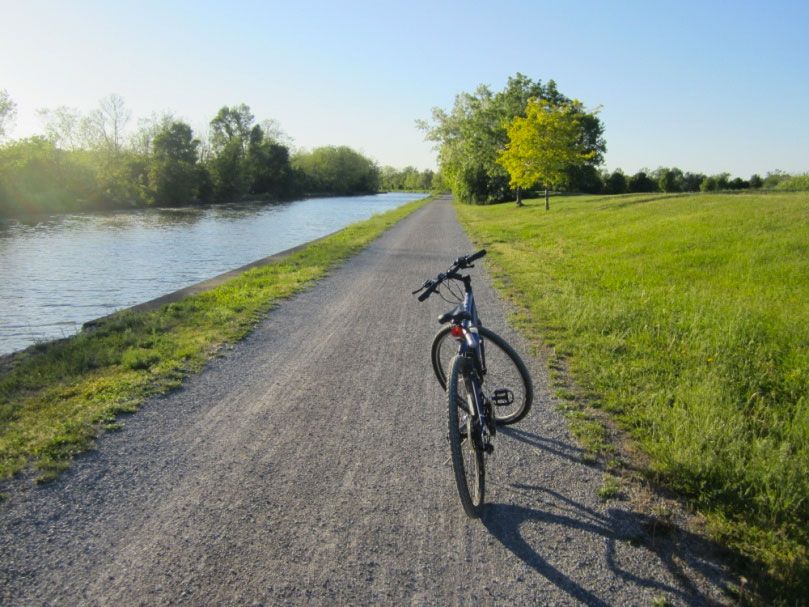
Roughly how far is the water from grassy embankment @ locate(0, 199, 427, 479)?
1.81 meters

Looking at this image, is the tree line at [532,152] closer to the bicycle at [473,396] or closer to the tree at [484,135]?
the tree at [484,135]

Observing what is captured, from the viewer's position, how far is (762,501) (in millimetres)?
3182

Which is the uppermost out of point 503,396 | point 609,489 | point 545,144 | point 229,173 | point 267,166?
point 267,166

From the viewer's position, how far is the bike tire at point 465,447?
3055mm

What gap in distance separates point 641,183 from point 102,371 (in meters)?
64.7

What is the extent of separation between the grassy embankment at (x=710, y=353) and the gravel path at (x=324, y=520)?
525 mm

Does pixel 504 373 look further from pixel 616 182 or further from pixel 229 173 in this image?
pixel 229 173

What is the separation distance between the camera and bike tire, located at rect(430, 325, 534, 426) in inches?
158

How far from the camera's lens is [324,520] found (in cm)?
320

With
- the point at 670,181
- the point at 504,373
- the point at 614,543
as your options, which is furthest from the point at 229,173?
the point at 614,543

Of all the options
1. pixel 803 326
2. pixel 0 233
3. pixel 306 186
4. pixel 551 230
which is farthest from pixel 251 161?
pixel 803 326

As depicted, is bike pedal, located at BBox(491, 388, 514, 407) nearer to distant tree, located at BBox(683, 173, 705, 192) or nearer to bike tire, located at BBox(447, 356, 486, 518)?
bike tire, located at BBox(447, 356, 486, 518)

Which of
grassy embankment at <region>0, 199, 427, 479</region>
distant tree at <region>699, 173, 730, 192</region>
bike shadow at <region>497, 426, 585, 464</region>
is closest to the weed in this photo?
bike shadow at <region>497, 426, 585, 464</region>

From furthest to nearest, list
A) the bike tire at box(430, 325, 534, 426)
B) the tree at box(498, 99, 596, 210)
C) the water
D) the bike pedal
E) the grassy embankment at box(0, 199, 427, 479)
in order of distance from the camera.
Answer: the tree at box(498, 99, 596, 210) < the water < the grassy embankment at box(0, 199, 427, 479) < the bike tire at box(430, 325, 534, 426) < the bike pedal
